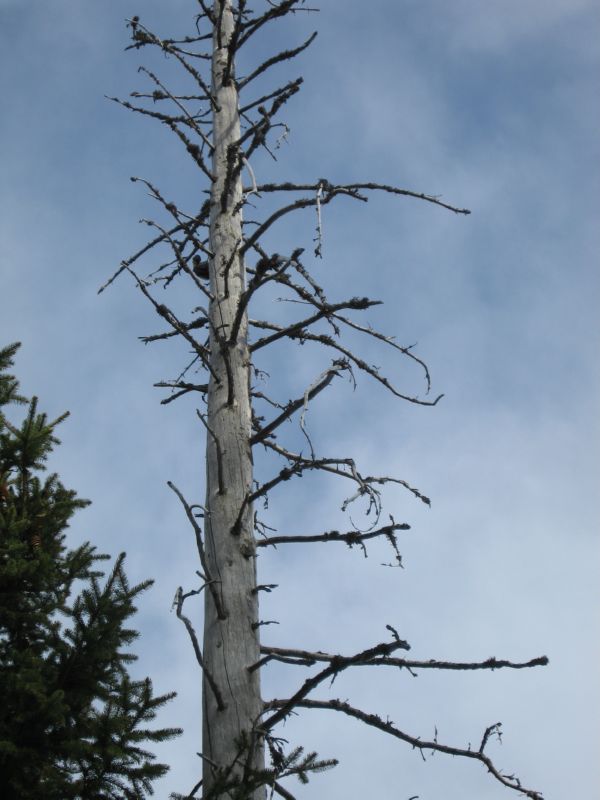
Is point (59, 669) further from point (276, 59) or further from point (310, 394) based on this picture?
point (276, 59)

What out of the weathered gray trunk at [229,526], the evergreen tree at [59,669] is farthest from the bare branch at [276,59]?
the evergreen tree at [59,669]

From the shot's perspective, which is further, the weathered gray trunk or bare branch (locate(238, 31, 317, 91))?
bare branch (locate(238, 31, 317, 91))

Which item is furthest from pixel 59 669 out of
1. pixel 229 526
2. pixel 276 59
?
pixel 276 59

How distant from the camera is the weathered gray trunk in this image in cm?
392

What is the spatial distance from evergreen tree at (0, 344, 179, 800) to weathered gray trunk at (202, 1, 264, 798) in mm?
867

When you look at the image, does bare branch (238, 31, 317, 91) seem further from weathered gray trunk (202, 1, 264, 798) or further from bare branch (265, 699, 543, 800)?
bare branch (265, 699, 543, 800)

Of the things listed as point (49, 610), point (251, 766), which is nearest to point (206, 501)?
point (49, 610)

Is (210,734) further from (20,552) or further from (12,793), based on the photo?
(20,552)

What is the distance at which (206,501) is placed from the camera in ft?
15.8

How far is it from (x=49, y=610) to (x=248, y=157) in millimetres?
3484

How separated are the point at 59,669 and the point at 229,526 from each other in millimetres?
1348

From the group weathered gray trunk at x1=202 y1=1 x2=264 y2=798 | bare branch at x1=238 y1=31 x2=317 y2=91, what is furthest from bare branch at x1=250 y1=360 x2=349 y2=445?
bare branch at x1=238 y1=31 x2=317 y2=91

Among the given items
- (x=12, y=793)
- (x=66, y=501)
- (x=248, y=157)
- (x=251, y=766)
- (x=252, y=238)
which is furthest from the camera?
(x=248, y=157)

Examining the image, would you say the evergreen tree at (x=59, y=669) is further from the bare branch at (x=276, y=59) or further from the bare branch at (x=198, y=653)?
the bare branch at (x=276, y=59)
